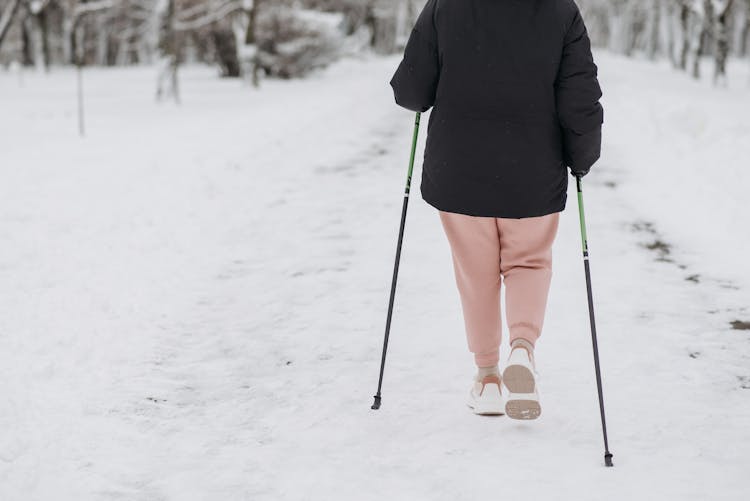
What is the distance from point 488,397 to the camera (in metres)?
4.01

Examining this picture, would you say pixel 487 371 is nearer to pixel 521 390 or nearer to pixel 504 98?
pixel 521 390

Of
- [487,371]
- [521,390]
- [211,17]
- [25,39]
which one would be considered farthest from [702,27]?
[25,39]

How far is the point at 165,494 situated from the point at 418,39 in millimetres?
2015

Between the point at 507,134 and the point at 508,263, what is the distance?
559 mm

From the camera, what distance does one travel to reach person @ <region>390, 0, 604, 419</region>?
3557mm

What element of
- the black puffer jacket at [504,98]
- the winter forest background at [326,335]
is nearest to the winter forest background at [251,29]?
the winter forest background at [326,335]

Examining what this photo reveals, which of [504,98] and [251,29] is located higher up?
[504,98]

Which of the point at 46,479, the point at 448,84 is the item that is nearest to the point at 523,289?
the point at 448,84

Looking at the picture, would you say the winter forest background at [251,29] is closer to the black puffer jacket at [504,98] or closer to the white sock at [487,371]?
the black puffer jacket at [504,98]

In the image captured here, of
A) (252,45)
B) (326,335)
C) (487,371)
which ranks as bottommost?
(326,335)

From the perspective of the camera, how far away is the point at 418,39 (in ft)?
12.2

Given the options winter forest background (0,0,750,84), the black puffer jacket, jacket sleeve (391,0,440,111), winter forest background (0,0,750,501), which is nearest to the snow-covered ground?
winter forest background (0,0,750,501)

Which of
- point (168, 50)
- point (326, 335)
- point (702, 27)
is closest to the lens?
point (326, 335)

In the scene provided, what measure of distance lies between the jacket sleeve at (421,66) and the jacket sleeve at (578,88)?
0.51 meters
